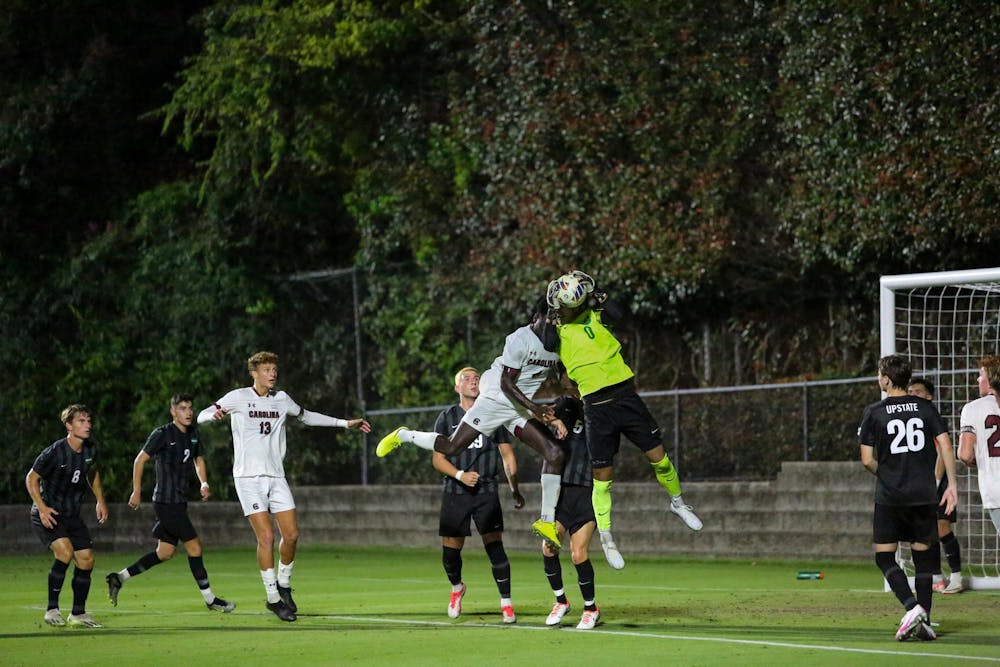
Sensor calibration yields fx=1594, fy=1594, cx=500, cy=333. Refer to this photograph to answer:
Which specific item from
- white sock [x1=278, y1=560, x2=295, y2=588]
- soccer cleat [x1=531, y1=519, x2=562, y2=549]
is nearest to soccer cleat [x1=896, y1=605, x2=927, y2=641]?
soccer cleat [x1=531, y1=519, x2=562, y2=549]

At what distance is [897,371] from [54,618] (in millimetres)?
7858

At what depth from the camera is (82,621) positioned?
1430cm

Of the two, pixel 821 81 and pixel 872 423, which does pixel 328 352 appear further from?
pixel 872 423

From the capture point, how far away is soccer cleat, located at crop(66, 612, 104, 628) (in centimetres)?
1426

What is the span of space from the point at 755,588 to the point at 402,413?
12.0 meters

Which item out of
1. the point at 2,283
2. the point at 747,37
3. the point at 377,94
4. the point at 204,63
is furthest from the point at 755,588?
the point at 2,283

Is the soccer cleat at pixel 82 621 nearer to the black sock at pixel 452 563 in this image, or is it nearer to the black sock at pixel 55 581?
the black sock at pixel 55 581

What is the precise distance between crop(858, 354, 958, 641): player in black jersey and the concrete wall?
31.4 feet

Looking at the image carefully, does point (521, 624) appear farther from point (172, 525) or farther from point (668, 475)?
point (172, 525)

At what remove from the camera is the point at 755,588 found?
1755 centimetres

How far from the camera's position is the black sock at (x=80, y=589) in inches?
569

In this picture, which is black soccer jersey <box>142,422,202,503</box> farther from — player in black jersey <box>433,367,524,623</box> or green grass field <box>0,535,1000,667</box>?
player in black jersey <box>433,367,524,623</box>

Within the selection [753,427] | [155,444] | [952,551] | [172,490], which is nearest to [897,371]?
[952,551]

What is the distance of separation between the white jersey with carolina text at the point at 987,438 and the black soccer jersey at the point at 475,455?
4.14 m
